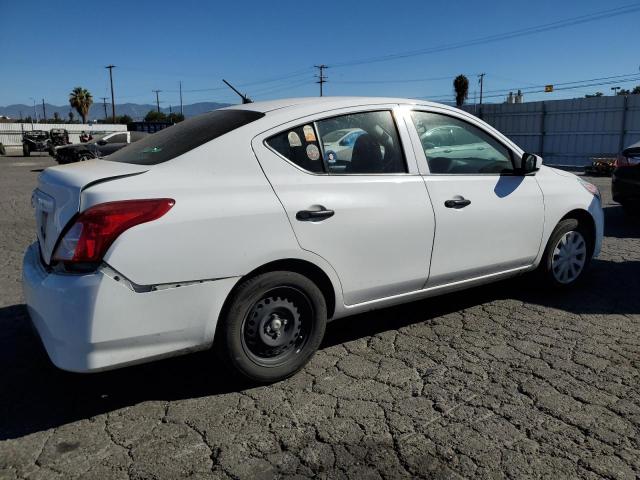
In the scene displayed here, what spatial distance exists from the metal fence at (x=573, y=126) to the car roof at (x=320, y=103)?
19.9m

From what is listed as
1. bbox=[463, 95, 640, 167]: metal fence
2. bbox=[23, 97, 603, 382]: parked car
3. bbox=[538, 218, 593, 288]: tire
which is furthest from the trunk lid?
bbox=[463, 95, 640, 167]: metal fence

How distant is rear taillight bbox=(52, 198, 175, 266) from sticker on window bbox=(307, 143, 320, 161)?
104 cm

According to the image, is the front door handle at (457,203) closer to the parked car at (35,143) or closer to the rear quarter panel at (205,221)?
the rear quarter panel at (205,221)

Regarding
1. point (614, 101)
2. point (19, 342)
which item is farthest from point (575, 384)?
point (614, 101)

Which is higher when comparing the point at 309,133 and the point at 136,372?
the point at 309,133

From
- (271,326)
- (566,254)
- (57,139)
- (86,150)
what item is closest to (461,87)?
(57,139)

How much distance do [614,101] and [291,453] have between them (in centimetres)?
2218

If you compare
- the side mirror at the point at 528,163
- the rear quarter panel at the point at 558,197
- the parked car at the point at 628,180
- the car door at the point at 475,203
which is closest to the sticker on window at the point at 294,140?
the car door at the point at 475,203

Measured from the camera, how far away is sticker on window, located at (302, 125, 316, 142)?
10.6 feet

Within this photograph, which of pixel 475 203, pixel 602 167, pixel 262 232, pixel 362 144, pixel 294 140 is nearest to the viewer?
pixel 262 232

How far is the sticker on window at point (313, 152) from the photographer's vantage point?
3.21 m

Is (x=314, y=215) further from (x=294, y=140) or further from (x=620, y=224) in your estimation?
(x=620, y=224)

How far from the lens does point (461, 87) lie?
167ft

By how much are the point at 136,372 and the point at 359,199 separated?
1769 mm
